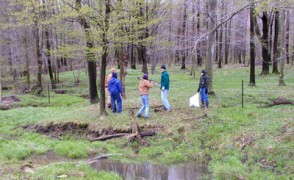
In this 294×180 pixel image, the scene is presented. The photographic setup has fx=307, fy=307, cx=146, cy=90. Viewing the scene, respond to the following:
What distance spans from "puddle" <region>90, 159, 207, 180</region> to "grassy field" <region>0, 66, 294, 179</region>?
1.13 feet

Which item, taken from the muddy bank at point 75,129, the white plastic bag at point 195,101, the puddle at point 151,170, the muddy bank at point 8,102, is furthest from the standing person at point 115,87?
the muddy bank at point 8,102

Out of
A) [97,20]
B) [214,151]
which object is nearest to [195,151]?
[214,151]

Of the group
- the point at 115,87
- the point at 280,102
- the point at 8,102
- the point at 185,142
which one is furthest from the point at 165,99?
the point at 8,102

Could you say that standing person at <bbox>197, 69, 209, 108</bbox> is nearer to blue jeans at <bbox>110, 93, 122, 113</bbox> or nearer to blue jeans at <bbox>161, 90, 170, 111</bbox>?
blue jeans at <bbox>161, 90, 170, 111</bbox>

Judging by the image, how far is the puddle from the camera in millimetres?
8133

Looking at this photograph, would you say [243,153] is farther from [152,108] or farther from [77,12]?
[77,12]

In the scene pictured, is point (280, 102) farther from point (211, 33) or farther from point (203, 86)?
point (211, 33)

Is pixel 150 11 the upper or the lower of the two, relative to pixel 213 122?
upper

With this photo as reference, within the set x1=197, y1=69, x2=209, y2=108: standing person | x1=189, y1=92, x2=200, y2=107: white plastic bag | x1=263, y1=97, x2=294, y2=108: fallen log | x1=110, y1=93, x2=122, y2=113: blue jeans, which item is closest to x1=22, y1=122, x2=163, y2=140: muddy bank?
x1=110, y1=93, x2=122, y2=113: blue jeans

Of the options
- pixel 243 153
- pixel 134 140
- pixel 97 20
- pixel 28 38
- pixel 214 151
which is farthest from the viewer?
pixel 28 38

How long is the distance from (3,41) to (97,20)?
18879 mm

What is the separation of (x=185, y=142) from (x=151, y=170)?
2137 millimetres

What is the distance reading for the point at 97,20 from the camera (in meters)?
11.9

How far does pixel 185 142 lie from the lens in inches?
409
